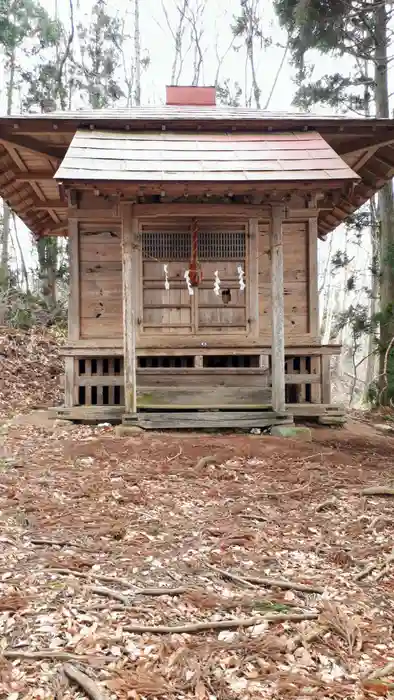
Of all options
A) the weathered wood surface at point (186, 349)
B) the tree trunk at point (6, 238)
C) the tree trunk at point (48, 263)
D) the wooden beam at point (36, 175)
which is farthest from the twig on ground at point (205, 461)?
the tree trunk at point (48, 263)

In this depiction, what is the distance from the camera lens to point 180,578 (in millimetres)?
3264

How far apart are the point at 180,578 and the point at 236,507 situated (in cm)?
141

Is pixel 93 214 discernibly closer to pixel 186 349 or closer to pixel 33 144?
pixel 33 144

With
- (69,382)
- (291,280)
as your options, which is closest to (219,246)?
(291,280)

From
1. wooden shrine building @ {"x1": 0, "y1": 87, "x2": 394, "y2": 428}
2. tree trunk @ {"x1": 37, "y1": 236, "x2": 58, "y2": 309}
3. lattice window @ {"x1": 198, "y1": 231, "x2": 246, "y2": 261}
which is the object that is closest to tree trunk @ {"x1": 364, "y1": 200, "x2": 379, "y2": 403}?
wooden shrine building @ {"x1": 0, "y1": 87, "x2": 394, "y2": 428}

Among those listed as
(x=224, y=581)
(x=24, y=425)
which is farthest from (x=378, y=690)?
(x=24, y=425)

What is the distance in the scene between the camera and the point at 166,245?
8469 mm

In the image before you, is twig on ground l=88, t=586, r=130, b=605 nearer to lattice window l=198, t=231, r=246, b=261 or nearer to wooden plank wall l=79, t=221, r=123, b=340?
wooden plank wall l=79, t=221, r=123, b=340

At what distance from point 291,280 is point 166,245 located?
87.4 inches

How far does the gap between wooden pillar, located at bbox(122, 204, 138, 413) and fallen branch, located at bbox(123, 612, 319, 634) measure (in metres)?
4.76

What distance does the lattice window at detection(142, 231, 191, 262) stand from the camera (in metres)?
8.46

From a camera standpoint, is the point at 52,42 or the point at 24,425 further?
the point at 52,42

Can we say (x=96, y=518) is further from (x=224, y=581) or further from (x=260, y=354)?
(x=260, y=354)

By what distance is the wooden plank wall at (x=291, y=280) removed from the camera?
878 cm
